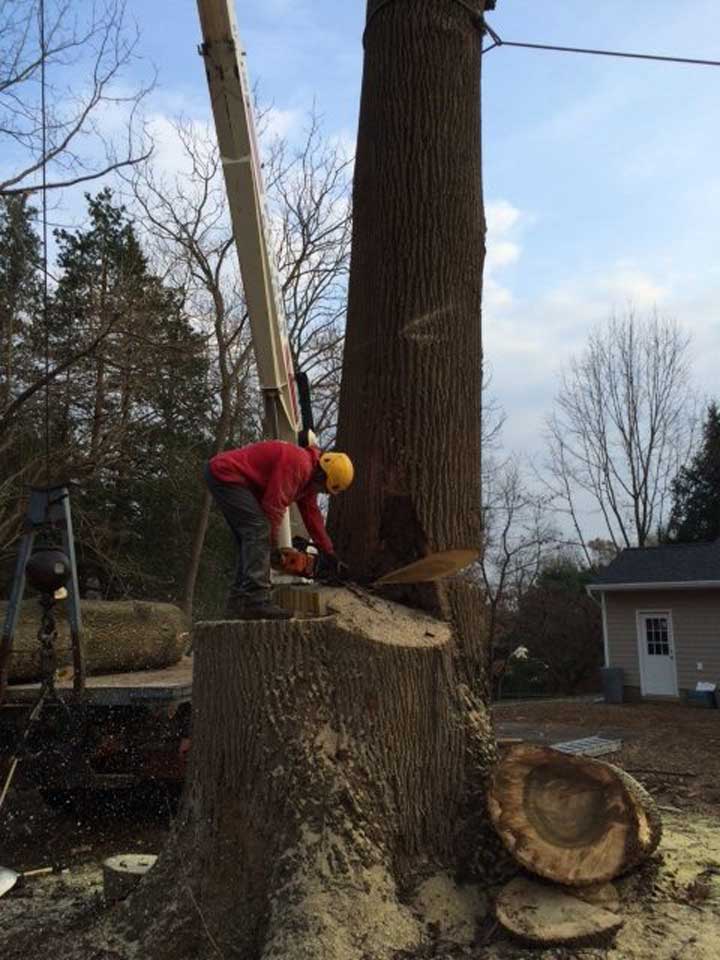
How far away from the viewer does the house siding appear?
18.2 m

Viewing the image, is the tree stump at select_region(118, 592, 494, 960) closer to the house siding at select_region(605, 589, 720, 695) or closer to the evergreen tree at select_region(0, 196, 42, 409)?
the evergreen tree at select_region(0, 196, 42, 409)

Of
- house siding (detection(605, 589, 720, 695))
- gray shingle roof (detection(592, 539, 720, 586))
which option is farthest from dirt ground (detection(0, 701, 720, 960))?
gray shingle roof (detection(592, 539, 720, 586))

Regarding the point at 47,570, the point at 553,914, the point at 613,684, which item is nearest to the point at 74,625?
the point at 47,570

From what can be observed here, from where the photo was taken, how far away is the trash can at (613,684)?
63.8 feet

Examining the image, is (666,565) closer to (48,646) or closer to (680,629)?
(680,629)

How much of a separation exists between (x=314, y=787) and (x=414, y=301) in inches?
94.7

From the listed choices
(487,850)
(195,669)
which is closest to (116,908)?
(195,669)

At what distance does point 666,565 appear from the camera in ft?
64.0

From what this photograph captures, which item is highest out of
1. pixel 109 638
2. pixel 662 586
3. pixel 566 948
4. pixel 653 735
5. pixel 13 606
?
pixel 662 586

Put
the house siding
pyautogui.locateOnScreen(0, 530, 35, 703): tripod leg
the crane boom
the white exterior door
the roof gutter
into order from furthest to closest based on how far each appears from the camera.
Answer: the white exterior door, the house siding, the roof gutter, pyautogui.locateOnScreen(0, 530, 35, 703): tripod leg, the crane boom

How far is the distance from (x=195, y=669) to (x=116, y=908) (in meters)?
1.07

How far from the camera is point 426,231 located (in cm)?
452

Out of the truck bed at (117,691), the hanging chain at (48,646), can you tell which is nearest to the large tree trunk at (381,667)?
the hanging chain at (48,646)

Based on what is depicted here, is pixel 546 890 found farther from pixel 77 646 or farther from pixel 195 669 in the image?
pixel 77 646
